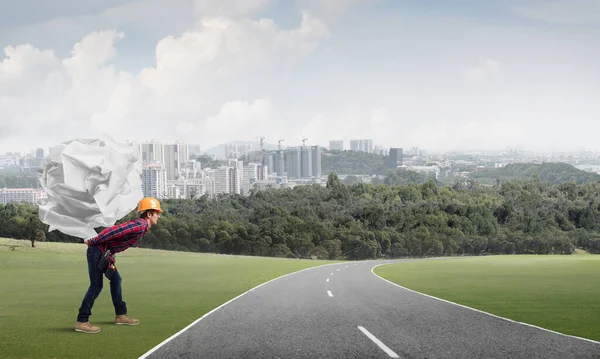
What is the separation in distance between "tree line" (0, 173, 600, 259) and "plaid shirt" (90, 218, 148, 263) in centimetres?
7524

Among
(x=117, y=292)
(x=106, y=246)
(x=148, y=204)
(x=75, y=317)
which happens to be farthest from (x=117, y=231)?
(x=75, y=317)

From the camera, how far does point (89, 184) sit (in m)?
17.4

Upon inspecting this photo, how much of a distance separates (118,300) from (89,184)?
4.78m

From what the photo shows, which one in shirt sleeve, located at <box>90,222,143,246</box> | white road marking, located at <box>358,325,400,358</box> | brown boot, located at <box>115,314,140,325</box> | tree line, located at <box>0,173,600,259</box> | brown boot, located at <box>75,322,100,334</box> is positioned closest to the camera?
white road marking, located at <box>358,325,400,358</box>

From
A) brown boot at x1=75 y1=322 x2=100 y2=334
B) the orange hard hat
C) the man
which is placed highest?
the orange hard hat

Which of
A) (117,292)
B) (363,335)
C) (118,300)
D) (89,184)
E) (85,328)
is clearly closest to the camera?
(363,335)

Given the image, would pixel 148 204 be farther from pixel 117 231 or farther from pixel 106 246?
pixel 106 246

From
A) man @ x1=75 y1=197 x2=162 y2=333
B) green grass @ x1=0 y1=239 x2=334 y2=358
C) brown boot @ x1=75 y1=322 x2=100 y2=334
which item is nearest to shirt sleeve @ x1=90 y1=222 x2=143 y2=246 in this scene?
man @ x1=75 y1=197 x2=162 y2=333

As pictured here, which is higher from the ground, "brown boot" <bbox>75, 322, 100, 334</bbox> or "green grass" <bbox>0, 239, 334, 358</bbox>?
"brown boot" <bbox>75, 322, 100, 334</bbox>

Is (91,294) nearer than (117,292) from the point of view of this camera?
Yes

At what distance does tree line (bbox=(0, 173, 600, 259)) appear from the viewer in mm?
101375

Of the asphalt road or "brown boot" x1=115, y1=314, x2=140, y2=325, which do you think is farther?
"brown boot" x1=115, y1=314, x2=140, y2=325

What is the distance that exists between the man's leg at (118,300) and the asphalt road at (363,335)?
1.55 meters

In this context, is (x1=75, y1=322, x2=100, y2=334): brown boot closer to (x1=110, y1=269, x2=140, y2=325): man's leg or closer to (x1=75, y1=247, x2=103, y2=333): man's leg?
(x1=75, y1=247, x2=103, y2=333): man's leg
